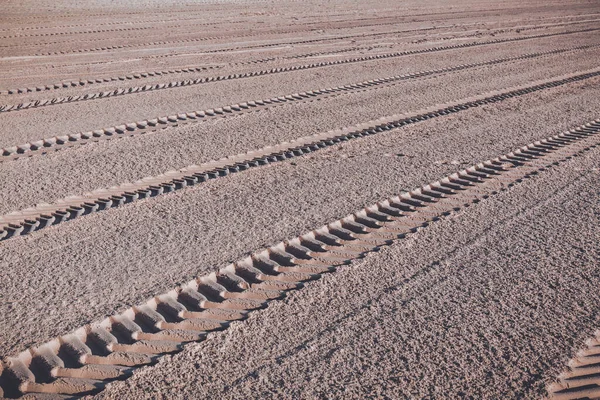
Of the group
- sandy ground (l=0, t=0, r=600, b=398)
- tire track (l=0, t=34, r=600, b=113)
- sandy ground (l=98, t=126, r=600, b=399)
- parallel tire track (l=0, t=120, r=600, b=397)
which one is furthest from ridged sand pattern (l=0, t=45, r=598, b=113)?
sandy ground (l=98, t=126, r=600, b=399)

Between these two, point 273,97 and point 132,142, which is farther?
point 273,97

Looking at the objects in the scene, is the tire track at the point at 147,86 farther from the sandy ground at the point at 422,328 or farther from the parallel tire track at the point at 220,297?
the sandy ground at the point at 422,328

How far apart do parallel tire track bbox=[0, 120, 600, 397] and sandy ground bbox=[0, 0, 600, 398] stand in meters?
0.13

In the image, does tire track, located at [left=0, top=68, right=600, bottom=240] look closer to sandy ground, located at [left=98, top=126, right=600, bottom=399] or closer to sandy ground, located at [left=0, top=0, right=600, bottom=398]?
sandy ground, located at [left=0, top=0, right=600, bottom=398]

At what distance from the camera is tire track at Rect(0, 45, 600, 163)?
22.4 feet

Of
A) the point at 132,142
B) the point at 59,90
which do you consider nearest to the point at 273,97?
the point at 132,142

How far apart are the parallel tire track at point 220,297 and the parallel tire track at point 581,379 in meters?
1.69

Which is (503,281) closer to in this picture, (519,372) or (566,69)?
(519,372)

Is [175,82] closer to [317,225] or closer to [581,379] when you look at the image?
[317,225]

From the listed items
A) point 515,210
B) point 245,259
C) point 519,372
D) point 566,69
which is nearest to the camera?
point 519,372

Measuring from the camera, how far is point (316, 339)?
Result: 3.52 m

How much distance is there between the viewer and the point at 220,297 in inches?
155

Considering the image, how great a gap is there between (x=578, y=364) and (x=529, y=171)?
3.31 meters

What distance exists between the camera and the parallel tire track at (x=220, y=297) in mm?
3215
